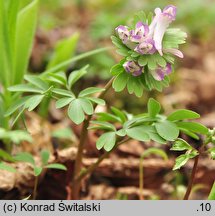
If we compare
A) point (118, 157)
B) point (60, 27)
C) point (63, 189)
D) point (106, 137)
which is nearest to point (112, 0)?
point (60, 27)

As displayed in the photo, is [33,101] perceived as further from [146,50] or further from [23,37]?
[23,37]

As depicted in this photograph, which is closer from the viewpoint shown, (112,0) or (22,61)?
(22,61)

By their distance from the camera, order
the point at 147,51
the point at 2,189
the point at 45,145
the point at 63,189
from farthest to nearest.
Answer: the point at 45,145
the point at 63,189
the point at 2,189
the point at 147,51

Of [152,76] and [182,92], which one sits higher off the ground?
[152,76]

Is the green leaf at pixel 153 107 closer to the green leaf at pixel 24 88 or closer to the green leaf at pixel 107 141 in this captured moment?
the green leaf at pixel 107 141

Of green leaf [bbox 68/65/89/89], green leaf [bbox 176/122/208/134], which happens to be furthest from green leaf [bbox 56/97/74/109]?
green leaf [bbox 176/122/208/134]

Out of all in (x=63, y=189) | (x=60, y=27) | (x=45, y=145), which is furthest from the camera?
(x=60, y=27)

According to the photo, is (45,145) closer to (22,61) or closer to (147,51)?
(22,61)
